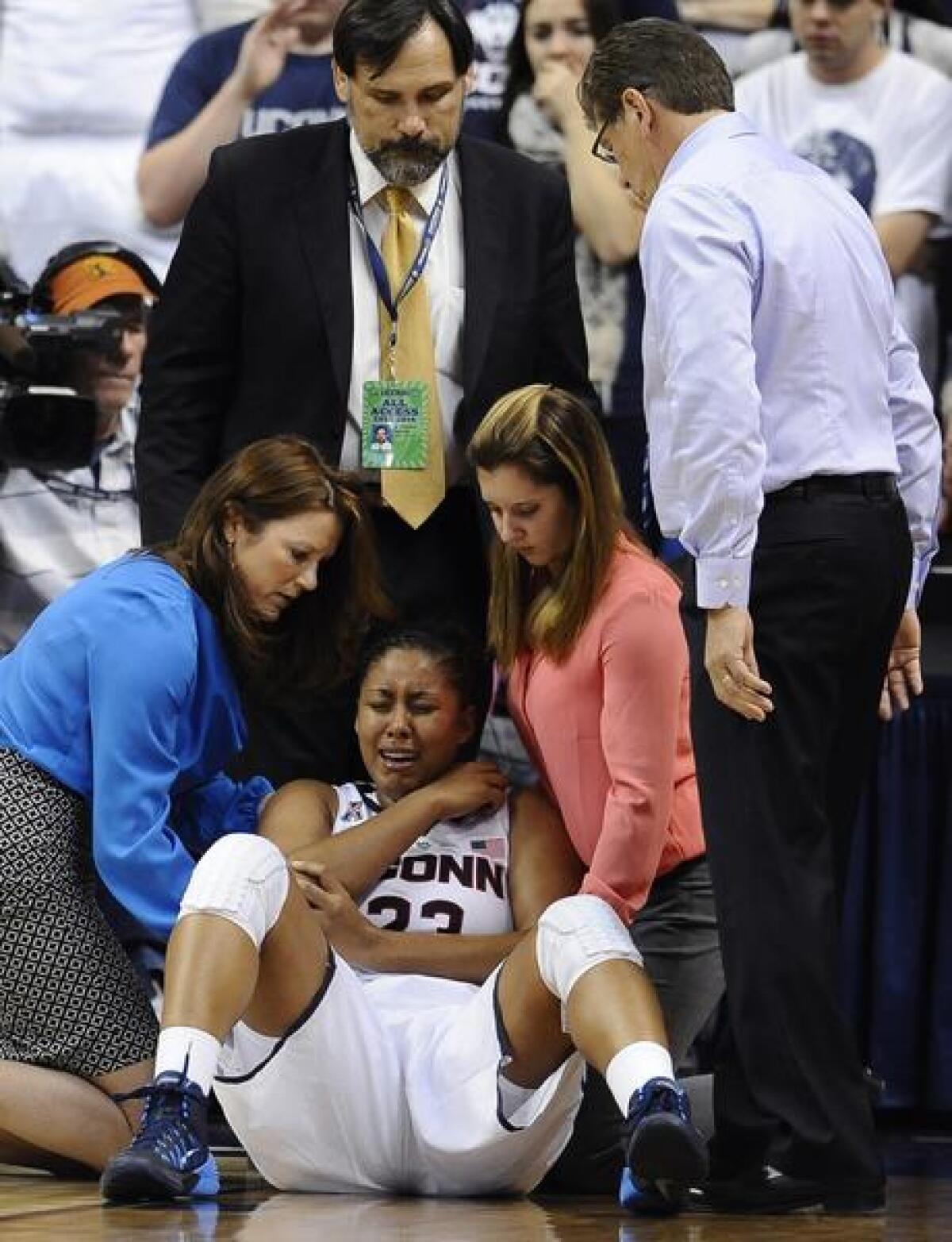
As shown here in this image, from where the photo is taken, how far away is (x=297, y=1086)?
2.92m

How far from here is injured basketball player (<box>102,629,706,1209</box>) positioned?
272cm

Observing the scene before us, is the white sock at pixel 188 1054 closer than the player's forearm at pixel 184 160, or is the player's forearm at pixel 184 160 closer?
the white sock at pixel 188 1054

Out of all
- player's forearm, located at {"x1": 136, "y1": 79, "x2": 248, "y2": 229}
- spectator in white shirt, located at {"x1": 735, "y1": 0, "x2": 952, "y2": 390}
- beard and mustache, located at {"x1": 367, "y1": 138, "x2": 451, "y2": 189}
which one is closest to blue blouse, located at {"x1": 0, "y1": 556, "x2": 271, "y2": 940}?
beard and mustache, located at {"x1": 367, "y1": 138, "x2": 451, "y2": 189}

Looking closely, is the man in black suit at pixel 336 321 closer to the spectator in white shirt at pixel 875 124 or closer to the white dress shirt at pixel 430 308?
the white dress shirt at pixel 430 308

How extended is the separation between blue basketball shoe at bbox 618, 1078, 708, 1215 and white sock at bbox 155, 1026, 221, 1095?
457mm

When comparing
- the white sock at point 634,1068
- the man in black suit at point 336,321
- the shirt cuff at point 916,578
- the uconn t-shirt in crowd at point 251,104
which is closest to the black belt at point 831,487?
the shirt cuff at point 916,578

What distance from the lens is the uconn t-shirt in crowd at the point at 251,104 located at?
4.55 metres

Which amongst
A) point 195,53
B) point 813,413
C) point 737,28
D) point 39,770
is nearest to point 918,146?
point 737,28

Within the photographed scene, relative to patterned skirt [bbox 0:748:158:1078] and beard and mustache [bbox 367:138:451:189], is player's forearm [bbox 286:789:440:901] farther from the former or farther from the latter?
beard and mustache [bbox 367:138:451:189]

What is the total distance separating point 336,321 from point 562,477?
0.48 m

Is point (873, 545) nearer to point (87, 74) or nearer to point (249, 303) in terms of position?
point (249, 303)

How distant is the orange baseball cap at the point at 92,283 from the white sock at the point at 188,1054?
6.53ft

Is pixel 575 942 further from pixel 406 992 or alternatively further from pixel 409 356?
pixel 409 356

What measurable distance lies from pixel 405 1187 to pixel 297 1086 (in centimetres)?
23
